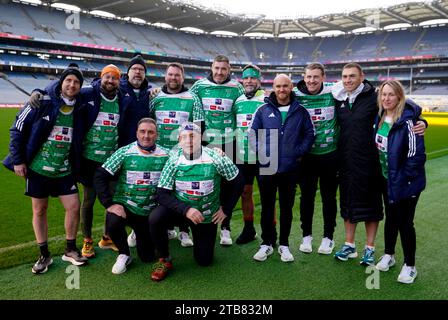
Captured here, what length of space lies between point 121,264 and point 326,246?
7.07 feet

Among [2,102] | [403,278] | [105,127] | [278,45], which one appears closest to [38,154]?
[105,127]

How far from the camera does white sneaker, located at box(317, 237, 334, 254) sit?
3.76 m

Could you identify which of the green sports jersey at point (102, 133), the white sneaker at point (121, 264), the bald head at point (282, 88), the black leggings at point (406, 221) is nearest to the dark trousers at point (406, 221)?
the black leggings at point (406, 221)

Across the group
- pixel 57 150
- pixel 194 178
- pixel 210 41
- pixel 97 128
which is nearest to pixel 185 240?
pixel 194 178

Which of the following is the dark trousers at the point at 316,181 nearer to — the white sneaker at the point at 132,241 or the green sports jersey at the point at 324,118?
the green sports jersey at the point at 324,118

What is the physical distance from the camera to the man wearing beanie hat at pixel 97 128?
359cm

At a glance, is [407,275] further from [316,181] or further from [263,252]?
[263,252]

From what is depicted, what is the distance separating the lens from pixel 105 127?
3.67 metres

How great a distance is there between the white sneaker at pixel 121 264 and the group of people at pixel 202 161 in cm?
1

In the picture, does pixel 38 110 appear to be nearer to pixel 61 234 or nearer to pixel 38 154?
pixel 38 154

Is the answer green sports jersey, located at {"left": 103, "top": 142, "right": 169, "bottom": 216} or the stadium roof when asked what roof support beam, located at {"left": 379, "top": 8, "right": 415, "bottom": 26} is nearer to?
the stadium roof

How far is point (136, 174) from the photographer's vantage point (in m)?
3.45
